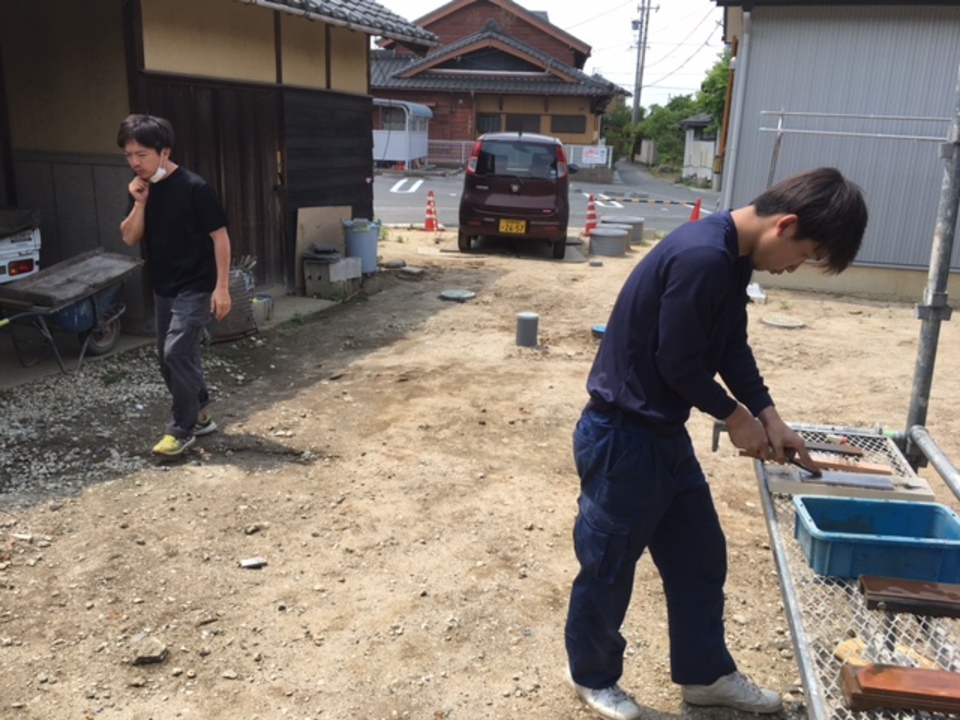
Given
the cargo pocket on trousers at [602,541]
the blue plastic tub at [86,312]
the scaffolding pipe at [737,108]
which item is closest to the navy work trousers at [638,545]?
the cargo pocket on trousers at [602,541]

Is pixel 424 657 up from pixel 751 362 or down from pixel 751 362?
down

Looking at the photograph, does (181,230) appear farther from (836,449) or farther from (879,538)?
(879,538)

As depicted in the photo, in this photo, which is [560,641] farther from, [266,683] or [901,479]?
[901,479]

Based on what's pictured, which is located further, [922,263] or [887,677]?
[922,263]

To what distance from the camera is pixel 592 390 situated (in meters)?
2.54

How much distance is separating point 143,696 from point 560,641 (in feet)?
4.85

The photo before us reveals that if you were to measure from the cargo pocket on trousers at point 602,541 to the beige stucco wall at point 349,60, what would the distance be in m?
8.07

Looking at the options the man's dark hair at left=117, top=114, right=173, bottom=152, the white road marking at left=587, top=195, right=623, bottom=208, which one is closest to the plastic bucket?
the man's dark hair at left=117, top=114, right=173, bottom=152

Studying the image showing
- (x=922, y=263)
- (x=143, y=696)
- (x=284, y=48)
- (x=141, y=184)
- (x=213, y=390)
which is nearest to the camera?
(x=143, y=696)

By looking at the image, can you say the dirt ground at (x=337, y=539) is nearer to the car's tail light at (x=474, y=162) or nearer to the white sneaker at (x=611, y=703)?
the white sneaker at (x=611, y=703)

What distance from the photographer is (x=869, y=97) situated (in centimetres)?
1006

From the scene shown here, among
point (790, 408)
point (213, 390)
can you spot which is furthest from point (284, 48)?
point (790, 408)

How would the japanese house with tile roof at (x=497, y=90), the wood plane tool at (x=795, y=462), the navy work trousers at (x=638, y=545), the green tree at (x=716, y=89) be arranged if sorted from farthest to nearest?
the japanese house with tile roof at (x=497, y=90), the green tree at (x=716, y=89), the wood plane tool at (x=795, y=462), the navy work trousers at (x=638, y=545)

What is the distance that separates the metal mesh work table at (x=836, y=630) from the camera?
2039 millimetres
